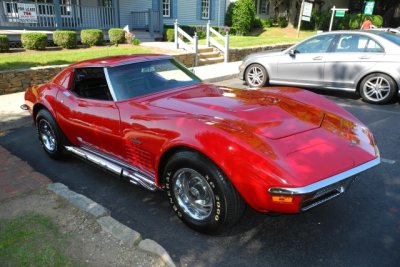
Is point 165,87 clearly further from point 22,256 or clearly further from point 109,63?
point 22,256

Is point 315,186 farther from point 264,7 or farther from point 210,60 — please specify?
point 264,7

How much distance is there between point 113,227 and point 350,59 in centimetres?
655

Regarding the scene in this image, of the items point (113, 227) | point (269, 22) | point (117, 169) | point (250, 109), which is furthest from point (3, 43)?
point (269, 22)

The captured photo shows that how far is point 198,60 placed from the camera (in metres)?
13.3

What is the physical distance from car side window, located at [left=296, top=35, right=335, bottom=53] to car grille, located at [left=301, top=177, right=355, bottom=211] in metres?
5.92

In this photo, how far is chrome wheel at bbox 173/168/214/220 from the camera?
297cm

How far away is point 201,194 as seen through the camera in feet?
10.0

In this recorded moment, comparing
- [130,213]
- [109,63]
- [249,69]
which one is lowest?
[130,213]

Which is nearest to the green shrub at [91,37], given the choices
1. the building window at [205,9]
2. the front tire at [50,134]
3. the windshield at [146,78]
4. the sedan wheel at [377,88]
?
the front tire at [50,134]

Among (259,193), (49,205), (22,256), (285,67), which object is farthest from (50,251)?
(285,67)

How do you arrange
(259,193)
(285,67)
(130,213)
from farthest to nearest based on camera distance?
(285,67) → (130,213) → (259,193)

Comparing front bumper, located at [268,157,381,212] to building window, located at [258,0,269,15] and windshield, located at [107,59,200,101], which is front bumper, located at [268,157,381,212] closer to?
windshield, located at [107,59,200,101]

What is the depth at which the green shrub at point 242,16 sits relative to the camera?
25.7m

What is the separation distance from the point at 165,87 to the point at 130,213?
149 cm
